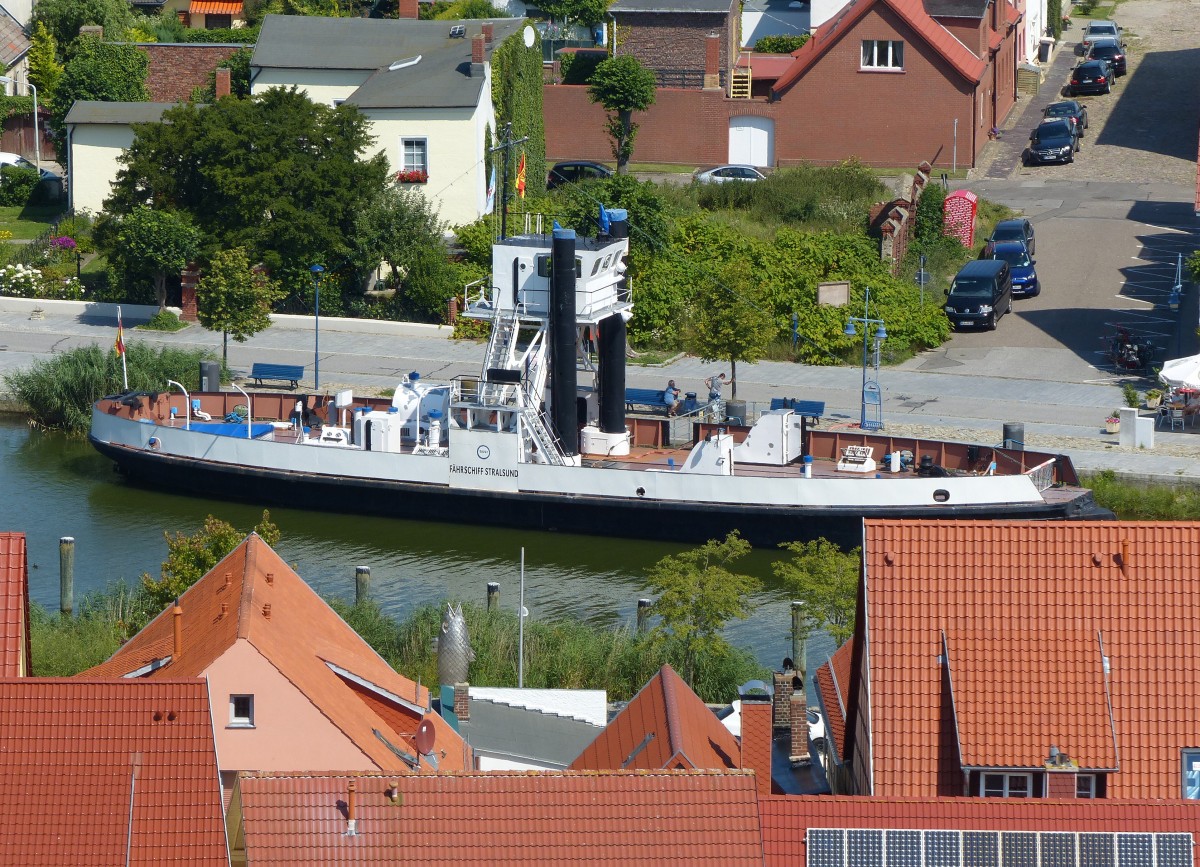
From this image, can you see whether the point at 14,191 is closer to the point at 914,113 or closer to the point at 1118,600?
the point at 914,113

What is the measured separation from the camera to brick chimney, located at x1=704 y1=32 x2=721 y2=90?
65.9 m

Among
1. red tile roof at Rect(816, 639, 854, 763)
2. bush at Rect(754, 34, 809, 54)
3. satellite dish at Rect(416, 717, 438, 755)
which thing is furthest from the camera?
bush at Rect(754, 34, 809, 54)

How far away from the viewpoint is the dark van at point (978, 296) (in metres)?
51.0

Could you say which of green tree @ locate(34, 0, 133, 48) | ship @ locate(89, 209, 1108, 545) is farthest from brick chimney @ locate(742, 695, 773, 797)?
green tree @ locate(34, 0, 133, 48)

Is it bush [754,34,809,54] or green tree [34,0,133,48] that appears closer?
bush [754,34,809,54]

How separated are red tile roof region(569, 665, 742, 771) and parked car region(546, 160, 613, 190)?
3839 centimetres

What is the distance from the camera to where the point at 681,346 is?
50.0m

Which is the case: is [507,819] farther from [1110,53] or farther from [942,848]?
[1110,53]

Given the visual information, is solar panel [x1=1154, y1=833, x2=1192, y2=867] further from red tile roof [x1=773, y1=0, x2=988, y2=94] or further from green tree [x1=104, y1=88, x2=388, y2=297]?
red tile roof [x1=773, y1=0, x2=988, y2=94]

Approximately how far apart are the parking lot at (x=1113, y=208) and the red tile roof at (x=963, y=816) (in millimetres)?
28958

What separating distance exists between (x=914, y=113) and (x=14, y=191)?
26248 millimetres

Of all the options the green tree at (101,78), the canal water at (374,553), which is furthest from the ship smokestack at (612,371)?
the green tree at (101,78)

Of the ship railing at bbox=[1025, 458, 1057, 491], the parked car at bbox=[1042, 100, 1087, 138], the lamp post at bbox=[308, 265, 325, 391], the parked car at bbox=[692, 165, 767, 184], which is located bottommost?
the ship railing at bbox=[1025, 458, 1057, 491]

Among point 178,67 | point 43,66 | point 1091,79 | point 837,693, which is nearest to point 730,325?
point 837,693
